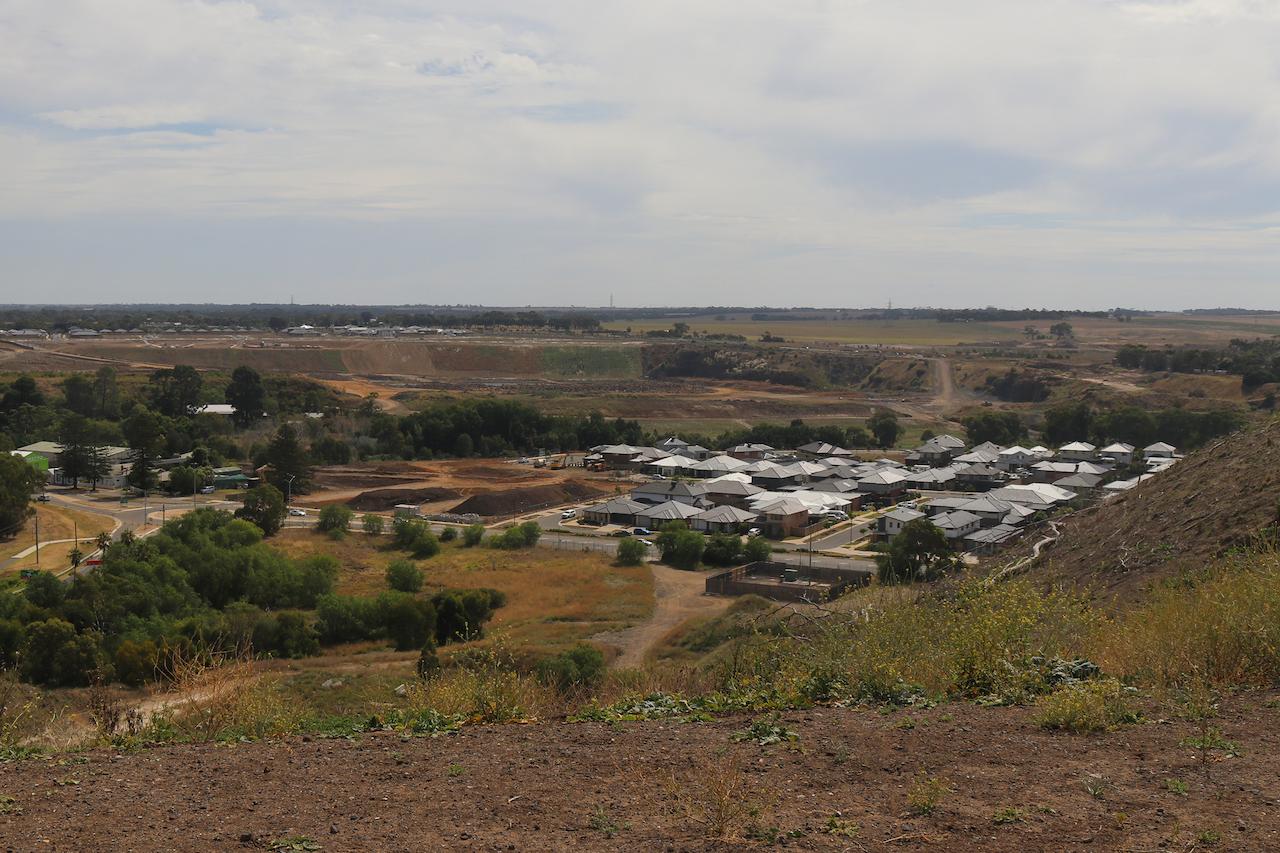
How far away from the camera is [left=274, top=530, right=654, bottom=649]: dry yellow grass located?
2294cm

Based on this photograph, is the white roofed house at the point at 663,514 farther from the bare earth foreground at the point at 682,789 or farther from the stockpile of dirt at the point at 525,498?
the bare earth foreground at the point at 682,789

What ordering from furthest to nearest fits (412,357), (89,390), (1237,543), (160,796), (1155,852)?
(412,357) < (89,390) < (1237,543) < (160,796) < (1155,852)

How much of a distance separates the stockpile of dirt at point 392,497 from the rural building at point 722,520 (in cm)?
1102

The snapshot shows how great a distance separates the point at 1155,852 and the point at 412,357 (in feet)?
322

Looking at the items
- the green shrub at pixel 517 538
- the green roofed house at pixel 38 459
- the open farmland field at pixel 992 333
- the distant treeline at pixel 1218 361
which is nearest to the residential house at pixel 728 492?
the green shrub at pixel 517 538

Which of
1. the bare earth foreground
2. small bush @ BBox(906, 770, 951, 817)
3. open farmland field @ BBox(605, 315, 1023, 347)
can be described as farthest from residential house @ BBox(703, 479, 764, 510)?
open farmland field @ BBox(605, 315, 1023, 347)

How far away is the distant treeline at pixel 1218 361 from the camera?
59781mm

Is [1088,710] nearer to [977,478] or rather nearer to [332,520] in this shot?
[332,520]

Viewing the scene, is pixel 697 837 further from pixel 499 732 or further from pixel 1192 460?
pixel 1192 460

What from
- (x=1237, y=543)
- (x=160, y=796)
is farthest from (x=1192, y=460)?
(x=160, y=796)

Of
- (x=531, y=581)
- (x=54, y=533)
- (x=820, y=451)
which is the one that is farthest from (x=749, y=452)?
(x=54, y=533)

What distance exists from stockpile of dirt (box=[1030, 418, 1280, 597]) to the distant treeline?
54.3 metres

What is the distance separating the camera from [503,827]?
4.35 m

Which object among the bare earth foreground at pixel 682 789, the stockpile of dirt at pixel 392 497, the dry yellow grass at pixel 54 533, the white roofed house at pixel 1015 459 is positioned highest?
the bare earth foreground at pixel 682 789
